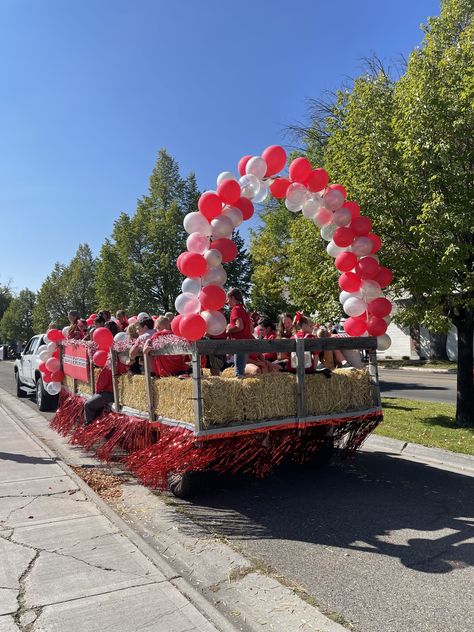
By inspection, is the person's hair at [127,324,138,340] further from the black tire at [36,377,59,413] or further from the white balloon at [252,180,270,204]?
the black tire at [36,377,59,413]

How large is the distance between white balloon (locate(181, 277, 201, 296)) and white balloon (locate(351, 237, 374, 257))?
7.84 feet

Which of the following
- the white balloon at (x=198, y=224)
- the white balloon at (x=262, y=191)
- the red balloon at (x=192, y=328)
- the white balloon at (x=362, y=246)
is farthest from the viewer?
the white balloon at (x=362, y=246)

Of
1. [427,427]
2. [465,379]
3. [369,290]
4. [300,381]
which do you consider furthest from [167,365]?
[465,379]

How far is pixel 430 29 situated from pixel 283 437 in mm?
7979

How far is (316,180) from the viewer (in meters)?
6.79

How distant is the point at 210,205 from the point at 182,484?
10.00 feet

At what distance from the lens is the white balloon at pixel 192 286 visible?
570 cm

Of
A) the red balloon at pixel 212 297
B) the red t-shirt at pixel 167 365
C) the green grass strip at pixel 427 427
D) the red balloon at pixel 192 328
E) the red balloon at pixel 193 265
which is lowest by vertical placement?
the green grass strip at pixel 427 427

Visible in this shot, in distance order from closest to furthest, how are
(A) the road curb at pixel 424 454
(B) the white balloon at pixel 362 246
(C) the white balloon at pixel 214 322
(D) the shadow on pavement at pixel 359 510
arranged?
1. (D) the shadow on pavement at pixel 359 510
2. (C) the white balloon at pixel 214 322
3. (A) the road curb at pixel 424 454
4. (B) the white balloon at pixel 362 246

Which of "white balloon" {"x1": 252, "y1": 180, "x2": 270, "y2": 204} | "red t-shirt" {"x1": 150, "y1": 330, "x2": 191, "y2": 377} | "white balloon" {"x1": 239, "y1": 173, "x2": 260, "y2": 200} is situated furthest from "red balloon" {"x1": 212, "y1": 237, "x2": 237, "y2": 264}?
"red t-shirt" {"x1": 150, "y1": 330, "x2": 191, "y2": 377}

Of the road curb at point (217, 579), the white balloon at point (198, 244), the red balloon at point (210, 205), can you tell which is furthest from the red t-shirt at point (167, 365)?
the red balloon at point (210, 205)

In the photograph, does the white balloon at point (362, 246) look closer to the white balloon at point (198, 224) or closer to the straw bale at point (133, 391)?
the white balloon at point (198, 224)

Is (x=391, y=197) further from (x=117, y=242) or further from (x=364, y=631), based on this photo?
(x=117, y=242)

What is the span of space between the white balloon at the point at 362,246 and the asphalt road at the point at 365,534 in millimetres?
2831
